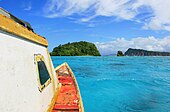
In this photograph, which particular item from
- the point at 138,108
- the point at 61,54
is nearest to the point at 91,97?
the point at 138,108

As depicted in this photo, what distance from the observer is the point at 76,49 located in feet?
521

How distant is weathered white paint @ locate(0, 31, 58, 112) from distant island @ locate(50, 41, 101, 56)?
14556cm

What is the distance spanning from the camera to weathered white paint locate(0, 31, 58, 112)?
119 inches

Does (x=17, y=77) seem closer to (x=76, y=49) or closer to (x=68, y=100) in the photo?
(x=68, y=100)

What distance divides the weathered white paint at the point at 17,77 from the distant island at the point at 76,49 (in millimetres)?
145556

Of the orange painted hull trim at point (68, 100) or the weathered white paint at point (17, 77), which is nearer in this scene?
the weathered white paint at point (17, 77)

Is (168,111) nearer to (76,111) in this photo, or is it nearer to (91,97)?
(91,97)

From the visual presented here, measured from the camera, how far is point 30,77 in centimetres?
434

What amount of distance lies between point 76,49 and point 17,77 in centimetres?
15537

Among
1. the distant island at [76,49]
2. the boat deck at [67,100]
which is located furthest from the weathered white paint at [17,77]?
the distant island at [76,49]

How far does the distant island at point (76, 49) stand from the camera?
15275 cm

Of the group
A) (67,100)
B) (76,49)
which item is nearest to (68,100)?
(67,100)

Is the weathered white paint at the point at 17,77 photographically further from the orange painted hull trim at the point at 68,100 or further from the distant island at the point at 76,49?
the distant island at the point at 76,49

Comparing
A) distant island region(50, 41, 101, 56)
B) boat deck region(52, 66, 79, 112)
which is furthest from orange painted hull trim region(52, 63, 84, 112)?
distant island region(50, 41, 101, 56)
